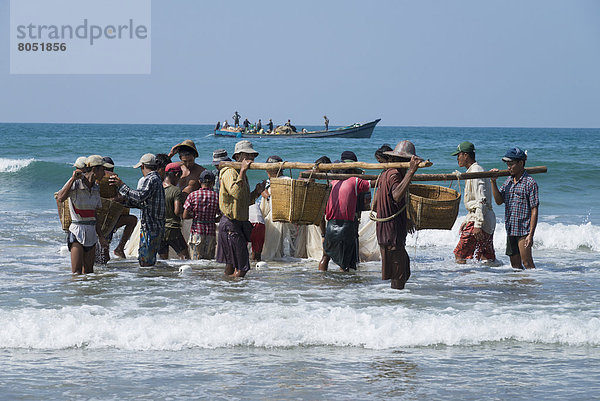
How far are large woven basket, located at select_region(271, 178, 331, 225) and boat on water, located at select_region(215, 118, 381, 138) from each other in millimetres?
46576

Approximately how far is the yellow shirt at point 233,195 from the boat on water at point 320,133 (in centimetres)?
4657

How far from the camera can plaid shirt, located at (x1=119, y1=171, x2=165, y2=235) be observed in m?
8.28

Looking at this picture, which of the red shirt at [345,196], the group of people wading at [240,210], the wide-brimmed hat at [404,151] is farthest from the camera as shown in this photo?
the red shirt at [345,196]

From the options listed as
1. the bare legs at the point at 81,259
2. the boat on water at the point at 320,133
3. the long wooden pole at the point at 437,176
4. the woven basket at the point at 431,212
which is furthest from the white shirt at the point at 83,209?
the boat on water at the point at 320,133

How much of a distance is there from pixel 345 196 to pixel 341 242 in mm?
524

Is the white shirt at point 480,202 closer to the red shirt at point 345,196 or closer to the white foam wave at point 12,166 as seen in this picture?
the red shirt at point 345,196

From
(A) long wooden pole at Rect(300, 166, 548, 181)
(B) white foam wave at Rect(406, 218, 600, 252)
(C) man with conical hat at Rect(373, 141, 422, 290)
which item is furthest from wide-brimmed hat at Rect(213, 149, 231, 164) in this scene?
(B) white foam wave at Rect(406, 218, 600, 252)

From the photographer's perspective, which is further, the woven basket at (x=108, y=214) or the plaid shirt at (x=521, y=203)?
the woven basket at (x=108, y=214)

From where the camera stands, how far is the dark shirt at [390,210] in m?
6.83

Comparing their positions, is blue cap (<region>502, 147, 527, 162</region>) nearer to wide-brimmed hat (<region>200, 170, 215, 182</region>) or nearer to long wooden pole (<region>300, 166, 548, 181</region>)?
long wooden pole (<region>300, 166, 548, 181</region>)

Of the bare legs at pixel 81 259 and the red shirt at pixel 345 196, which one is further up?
the red shirt at pixel 345 196

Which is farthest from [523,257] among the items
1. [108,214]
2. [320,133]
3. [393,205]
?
[320,133]

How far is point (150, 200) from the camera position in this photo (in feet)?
27.8

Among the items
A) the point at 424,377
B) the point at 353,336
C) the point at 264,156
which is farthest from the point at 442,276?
the point at 264,156
